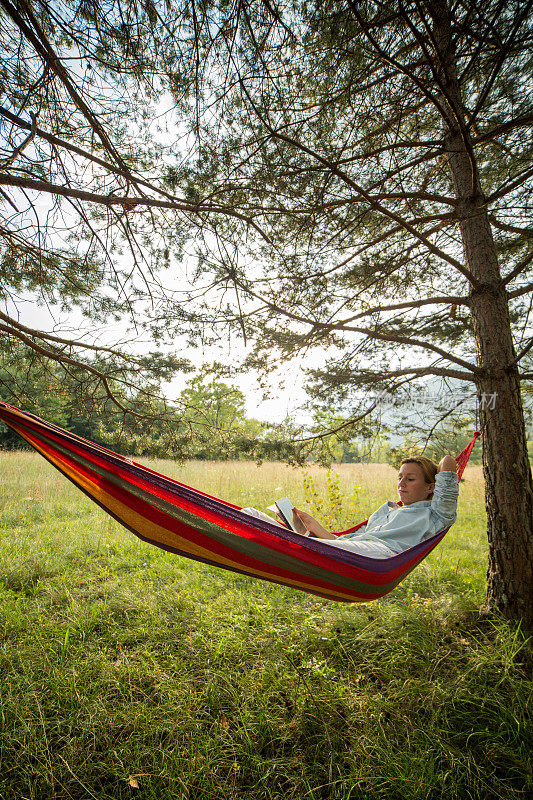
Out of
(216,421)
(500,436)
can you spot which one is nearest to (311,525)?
(500,436)

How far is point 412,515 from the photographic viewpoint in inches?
69.7

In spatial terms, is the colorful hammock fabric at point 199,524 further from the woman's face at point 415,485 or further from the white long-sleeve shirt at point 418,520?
the woman's face at point 415,485

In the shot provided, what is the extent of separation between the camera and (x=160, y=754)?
3.92ft

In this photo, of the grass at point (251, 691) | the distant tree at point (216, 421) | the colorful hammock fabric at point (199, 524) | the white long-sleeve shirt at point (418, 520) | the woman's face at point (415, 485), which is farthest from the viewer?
the distant tree at point (216, 421)

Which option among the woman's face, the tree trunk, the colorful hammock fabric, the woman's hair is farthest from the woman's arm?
the tree trunk

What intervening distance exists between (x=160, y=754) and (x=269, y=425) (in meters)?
1.58

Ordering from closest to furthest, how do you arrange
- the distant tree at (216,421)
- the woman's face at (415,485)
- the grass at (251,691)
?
the grass at (251,691), the woman's face at (415,485), the distant tree at (216,421)

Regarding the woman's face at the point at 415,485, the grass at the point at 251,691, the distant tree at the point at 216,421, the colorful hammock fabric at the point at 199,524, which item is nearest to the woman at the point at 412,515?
the woman's face at the point at 415,485

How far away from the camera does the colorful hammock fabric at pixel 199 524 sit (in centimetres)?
126

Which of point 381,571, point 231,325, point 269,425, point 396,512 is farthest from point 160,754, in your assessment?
point 231,325

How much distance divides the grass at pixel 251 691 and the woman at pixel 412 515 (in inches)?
19.9

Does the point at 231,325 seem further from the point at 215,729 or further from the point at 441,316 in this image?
the point at 215,729

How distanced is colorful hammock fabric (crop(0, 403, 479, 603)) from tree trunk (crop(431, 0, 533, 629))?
2.23 ft

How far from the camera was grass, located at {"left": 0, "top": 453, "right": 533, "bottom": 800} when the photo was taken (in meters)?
1.12
